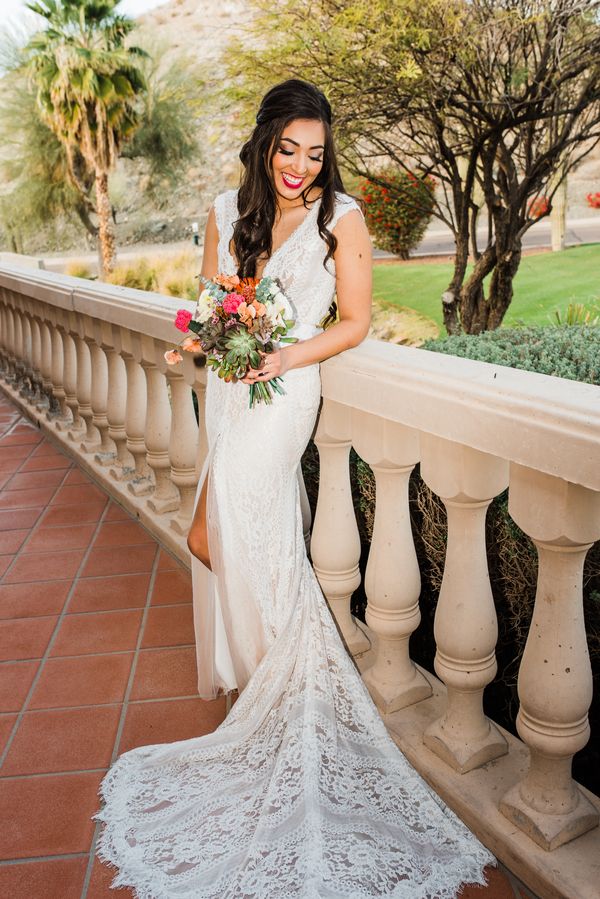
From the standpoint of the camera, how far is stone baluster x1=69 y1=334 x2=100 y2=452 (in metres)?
4.41

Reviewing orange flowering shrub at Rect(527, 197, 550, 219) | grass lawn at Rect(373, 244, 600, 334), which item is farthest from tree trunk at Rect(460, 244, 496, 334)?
grass lawn at Rect(373, 244, 600, 334)

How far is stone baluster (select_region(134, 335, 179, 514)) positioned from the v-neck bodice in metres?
1.26

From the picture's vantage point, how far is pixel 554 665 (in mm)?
1599

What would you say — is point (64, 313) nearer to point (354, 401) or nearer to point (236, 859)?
Answer: point (354, 401)

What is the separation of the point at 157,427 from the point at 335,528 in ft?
4.83

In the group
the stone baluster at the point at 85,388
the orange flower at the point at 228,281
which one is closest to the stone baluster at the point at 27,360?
the stone baluster at the point at 85,388

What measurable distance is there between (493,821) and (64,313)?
3626mm

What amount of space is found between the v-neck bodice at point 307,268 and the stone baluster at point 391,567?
33cm

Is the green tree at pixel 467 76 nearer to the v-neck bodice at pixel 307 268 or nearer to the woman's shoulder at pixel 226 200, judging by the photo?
the woman's shoulder at pixel 226 200

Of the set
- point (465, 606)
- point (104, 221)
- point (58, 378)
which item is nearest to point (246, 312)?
point (465, 606)

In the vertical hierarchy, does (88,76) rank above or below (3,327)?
above

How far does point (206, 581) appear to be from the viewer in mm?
2455

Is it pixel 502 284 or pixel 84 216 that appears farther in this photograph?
pixel 84 216

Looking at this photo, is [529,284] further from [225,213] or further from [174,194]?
[174,194]
